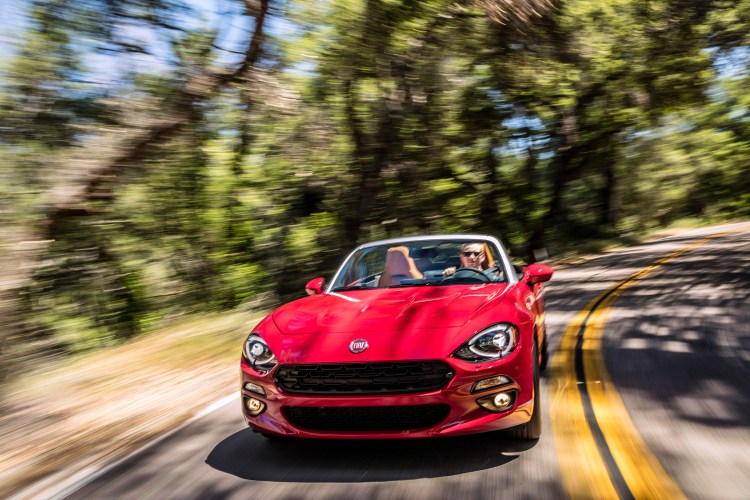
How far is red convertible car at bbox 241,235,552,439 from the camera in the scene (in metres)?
4.08

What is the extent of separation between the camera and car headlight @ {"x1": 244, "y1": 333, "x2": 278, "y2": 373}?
4.45 m

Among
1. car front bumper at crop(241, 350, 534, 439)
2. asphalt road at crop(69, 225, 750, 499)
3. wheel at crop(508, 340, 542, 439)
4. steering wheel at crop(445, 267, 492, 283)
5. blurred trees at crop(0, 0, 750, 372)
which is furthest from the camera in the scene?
blurred trees at crop(0, 0, 750, 372)

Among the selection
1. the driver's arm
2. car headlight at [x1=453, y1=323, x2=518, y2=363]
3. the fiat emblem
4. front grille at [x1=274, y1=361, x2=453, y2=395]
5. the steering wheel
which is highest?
the steering wheel

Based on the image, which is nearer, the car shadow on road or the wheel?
the car shadow on road

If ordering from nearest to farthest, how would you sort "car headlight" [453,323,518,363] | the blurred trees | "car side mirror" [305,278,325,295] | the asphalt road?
the asphalt road → "car headlight" [453,323,518,363] → "car side mirror" [305,278,325,295] → the blurred trees

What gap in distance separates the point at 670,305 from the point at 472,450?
7306mm

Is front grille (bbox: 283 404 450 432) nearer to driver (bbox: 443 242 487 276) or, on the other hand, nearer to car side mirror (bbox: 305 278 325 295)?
car side mirror (bbox: 305 278 325 295)

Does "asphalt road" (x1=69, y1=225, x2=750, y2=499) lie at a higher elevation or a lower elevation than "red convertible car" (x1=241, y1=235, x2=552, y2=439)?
lower

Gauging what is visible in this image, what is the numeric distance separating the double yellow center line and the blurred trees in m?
6.45

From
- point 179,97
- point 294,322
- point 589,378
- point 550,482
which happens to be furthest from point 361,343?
point 179,97

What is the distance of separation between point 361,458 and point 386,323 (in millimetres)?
866

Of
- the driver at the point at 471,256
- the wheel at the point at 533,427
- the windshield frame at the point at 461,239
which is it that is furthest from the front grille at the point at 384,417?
the driver at the point at 471,256

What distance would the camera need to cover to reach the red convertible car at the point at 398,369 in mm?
4078

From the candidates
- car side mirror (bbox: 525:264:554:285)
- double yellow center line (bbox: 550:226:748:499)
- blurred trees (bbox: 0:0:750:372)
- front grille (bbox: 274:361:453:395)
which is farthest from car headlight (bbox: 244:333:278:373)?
blurred trees (bbox: 0:0:750:372)
